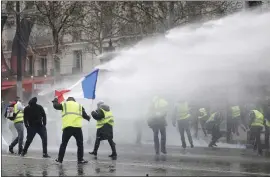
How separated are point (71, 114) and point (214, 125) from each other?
22.9ft

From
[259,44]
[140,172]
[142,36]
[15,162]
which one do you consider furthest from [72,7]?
[140,172]

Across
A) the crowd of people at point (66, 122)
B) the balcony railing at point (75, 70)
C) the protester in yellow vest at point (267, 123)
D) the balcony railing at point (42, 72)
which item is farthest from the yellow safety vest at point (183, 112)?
the balcony railing at point (42, 72)

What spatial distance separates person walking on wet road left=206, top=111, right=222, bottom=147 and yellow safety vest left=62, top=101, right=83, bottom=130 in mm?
6742

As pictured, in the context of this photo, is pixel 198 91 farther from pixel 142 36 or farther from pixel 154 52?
pixel 142 36

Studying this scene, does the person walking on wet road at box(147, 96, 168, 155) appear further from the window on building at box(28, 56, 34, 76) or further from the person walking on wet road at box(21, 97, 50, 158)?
the window on building at box(28, 56, 34, 76)

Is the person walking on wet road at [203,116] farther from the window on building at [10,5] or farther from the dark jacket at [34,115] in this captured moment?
the window on building at [10,5]

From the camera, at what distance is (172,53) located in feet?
59.3

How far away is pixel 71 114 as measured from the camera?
40.2 feet

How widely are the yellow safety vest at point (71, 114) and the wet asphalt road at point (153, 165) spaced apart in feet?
2.90

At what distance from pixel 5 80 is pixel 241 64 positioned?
25.1m

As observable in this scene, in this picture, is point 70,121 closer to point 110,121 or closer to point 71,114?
point 71,114

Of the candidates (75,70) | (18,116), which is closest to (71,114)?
(18,116)

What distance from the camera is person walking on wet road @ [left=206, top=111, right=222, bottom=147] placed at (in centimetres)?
1798

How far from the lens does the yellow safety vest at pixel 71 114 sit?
12234 mm
